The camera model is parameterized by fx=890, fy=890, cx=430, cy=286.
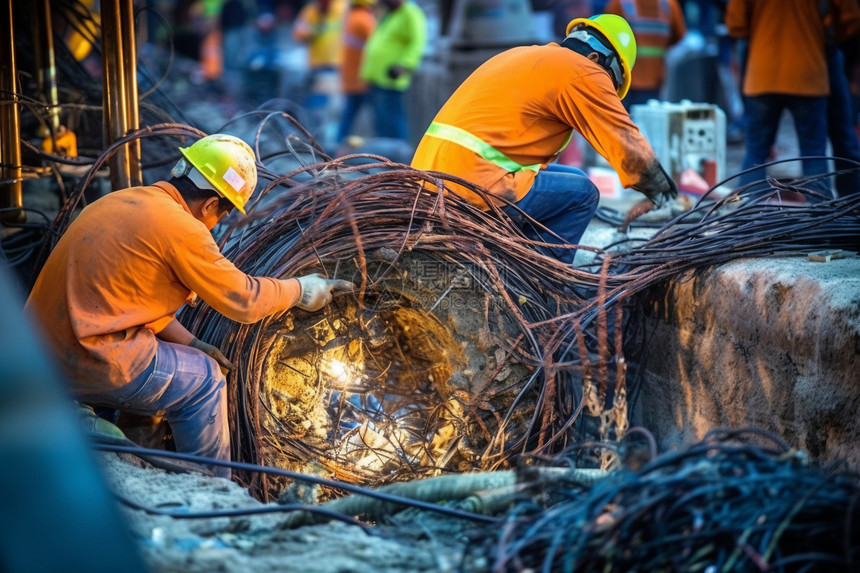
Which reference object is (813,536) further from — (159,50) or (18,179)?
(159,50)

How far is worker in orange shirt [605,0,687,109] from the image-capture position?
830 cm

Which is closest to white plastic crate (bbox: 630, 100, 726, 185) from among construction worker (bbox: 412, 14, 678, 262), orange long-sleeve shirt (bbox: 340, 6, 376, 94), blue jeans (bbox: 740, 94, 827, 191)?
blue jeans (bbox: 740, 94, 827, 191)

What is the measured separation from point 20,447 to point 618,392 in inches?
119

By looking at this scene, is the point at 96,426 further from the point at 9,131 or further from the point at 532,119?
the point at 532,119

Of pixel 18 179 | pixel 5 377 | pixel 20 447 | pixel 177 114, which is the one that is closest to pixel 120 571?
pixel 20 447

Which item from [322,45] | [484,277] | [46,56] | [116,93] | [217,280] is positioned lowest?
[484,277]

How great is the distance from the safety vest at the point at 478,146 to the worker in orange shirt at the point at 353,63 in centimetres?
745

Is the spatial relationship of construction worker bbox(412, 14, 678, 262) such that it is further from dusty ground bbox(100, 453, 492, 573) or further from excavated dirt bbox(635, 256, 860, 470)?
dusty ground bbox(100, 453, 492, 573)

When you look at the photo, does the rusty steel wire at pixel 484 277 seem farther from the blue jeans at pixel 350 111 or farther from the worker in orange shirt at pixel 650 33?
the blue jeans at pixel 350 111

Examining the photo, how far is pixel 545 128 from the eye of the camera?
15.8 feet

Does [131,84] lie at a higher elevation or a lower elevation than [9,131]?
higher

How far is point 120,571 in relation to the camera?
1.98m

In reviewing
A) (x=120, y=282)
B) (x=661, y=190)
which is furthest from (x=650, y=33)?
(x=120, y=282)

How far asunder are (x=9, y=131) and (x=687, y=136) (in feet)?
15.9
